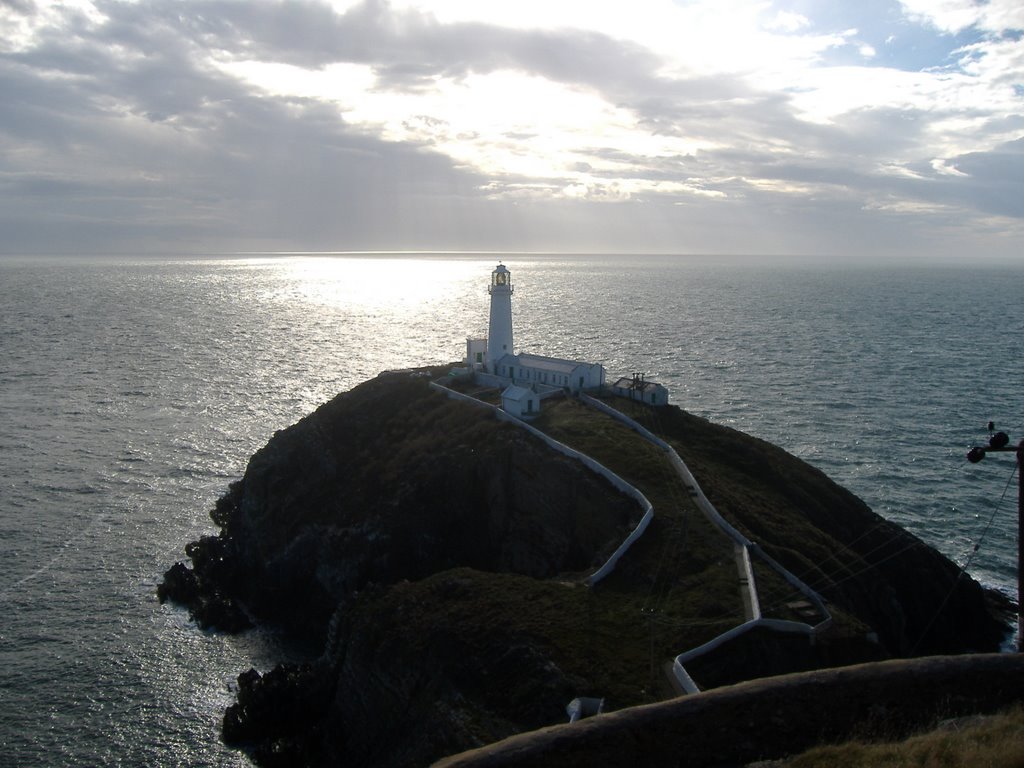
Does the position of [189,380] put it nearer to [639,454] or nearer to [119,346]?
[119,346]

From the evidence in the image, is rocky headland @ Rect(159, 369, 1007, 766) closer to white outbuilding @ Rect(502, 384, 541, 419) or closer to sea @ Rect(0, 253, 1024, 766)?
white outbuilding @ Rect(502, 384, 541, 419)

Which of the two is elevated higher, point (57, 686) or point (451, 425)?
point (451, 425)

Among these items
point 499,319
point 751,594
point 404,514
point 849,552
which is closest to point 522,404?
point 404,514

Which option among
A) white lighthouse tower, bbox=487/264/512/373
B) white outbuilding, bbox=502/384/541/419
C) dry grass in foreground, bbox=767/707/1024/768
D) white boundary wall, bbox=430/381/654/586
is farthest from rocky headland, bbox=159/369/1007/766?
dry grass in foreground, bbox=767/707/1024/768

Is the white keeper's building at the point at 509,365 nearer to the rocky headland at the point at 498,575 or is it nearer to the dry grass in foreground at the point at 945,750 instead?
the rocky headland at the point at 498,575

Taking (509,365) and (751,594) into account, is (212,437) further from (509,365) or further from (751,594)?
(751,594)

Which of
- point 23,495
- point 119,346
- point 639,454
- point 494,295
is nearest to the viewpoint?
point 639,454

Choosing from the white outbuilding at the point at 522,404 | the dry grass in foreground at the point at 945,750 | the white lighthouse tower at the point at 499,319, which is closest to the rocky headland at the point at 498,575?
the white outbuilding at the point at 522,404

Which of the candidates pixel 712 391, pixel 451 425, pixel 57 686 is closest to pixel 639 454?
pixel 451 425
